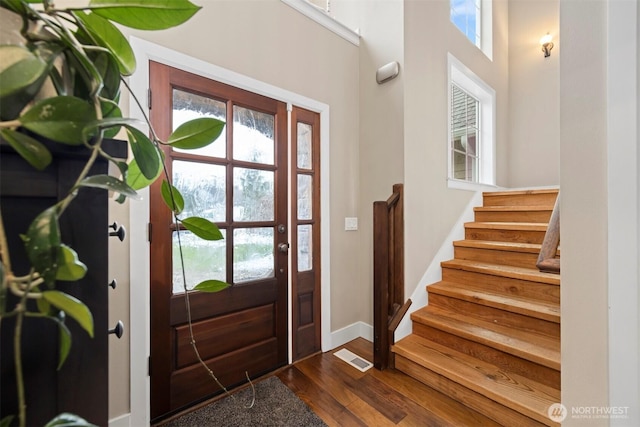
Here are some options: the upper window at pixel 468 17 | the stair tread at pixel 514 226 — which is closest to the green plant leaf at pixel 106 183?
the stair tread at pixel 514 226

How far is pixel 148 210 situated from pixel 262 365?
129cm

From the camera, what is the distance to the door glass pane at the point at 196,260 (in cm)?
153

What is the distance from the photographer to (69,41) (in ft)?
1.23

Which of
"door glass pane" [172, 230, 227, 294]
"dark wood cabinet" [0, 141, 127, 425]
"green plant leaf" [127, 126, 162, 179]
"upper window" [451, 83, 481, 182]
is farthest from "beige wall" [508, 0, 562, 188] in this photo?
"dark wood cabinet" [0, 141, 127, 425]

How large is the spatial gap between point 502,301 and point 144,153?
7.26 ft

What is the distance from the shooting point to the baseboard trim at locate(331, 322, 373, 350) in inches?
87.2

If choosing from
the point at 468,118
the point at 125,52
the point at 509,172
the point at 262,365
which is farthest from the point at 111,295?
the point at 509,172

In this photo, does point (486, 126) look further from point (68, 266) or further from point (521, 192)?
point (68, 266)

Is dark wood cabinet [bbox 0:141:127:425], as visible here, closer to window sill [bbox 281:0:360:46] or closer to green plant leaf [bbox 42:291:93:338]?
green plant leaf [bbox 42:291:93:338]

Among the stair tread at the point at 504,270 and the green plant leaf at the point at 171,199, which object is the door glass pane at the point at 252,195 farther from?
the stair tread at the point at 504,270

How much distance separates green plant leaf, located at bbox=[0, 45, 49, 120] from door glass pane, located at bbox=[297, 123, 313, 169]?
1.78 meters

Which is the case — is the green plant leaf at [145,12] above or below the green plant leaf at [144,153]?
above

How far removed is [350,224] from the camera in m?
2.38

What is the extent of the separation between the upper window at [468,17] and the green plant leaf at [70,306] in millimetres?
3680
